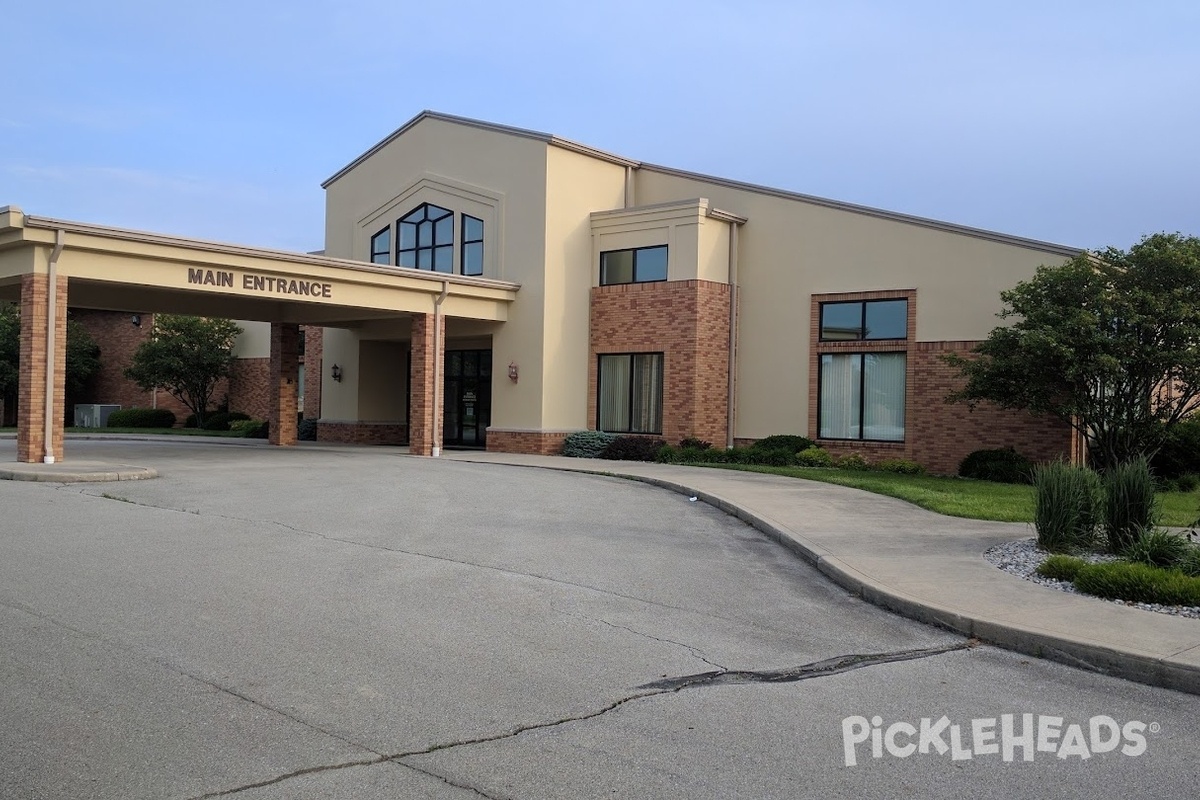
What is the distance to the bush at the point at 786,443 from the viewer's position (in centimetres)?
2433

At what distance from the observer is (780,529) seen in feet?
41.4

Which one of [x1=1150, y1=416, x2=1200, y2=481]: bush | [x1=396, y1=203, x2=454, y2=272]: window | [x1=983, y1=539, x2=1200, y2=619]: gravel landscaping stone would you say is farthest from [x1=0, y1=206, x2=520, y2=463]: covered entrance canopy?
[x1=983, y1=539, x2=1200, y2=619]: gravel landscaping stone

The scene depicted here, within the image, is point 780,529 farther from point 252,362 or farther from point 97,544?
point 252,362

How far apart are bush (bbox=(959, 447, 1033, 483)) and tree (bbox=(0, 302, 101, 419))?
35.9m

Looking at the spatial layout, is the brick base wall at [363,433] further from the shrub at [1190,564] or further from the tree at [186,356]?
the shrub at [1190,564]

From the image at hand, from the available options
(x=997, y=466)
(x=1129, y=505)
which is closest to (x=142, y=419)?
(x=997, y=466)

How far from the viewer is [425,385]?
83.1ft

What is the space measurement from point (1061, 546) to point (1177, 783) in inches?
251

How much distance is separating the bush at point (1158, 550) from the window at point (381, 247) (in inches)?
930

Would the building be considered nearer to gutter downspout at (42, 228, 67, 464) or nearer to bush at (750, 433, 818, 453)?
bush at (750, 433, 818, 453)

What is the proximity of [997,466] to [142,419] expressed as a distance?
32622 millimetres

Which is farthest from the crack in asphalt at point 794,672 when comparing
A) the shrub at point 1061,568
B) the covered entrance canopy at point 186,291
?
the covered entrance canopy at point 186,291

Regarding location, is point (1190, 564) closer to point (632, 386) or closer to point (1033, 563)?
point (1033, 563)

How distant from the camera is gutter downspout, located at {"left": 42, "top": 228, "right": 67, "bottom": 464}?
19000 mm
